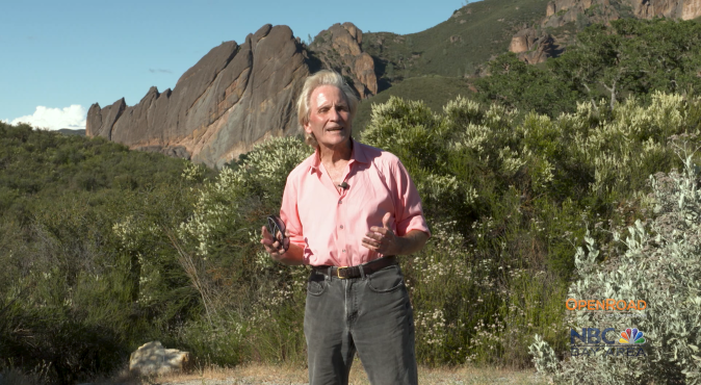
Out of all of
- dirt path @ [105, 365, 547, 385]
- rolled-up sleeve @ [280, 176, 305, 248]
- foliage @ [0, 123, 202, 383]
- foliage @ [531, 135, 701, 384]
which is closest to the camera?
rolled-up sleeve @ [280, 176, 305, 248]

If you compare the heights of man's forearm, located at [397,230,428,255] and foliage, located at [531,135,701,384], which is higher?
man's forearm, located at [397,230,428,255]

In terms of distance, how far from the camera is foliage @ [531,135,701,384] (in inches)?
150

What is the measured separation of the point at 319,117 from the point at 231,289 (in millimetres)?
5931

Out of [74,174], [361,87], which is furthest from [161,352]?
[361,87]

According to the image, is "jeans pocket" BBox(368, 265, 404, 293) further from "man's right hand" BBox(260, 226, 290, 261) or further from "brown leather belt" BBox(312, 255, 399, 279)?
"man's right hand" BBox(260, 226, 290, 261)

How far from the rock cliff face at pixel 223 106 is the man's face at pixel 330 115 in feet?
203

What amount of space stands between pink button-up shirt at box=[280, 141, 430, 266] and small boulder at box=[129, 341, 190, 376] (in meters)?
4.97

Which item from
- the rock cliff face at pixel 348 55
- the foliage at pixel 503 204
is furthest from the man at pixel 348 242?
the rock cliff face at pixel 348 55

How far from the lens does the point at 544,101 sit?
87.5ft

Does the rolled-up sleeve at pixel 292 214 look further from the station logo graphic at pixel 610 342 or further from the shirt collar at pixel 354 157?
the station logo graphic at pixel 610 342

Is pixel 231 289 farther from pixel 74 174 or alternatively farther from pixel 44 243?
pixel 74 174

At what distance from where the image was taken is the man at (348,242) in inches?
85.8

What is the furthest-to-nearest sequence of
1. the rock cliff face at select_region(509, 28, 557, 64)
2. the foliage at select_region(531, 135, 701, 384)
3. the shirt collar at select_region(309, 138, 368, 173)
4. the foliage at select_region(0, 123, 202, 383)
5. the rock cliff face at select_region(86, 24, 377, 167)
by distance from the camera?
the rock cliff face at select_region(509, 28, 557, 64) → the rock cliff face at select_region(86, 24, 377, 167) → the foliage at select_region(0, 123, 202, 383) → the foliage at select_region(531, 135, 701, 384) → the shirt collar at select_region(309, 138, 368, 173)

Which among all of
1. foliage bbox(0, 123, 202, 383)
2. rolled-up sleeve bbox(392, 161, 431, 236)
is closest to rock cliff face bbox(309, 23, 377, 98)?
foliage bbox(0, 123, 202, 383)
